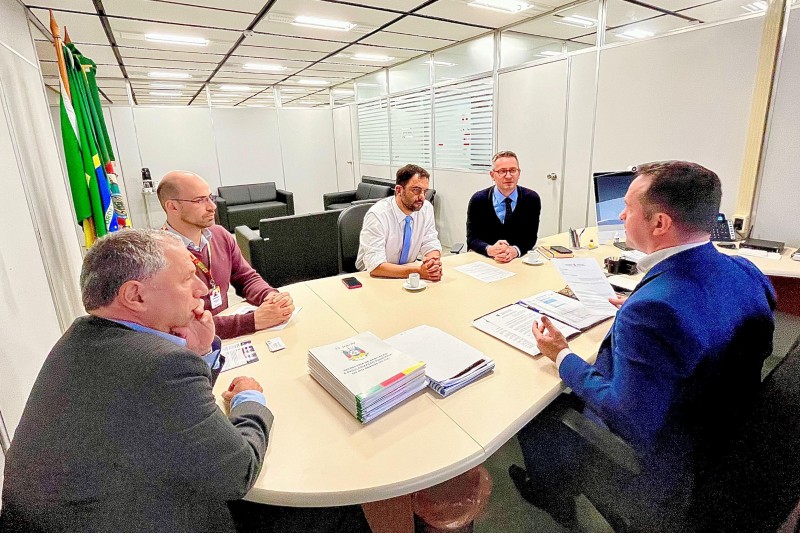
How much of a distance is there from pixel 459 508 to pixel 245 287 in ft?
4.50

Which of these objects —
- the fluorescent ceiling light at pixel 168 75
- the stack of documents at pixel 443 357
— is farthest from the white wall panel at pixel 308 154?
the stack of documents at pixel 443 357

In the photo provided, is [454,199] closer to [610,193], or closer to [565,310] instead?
[610,193]

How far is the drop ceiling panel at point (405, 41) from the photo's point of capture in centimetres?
429

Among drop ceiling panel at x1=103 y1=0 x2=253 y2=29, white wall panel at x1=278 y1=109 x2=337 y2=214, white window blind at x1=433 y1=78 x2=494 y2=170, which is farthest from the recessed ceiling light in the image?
white window blind at x1=433 y1=78 x2=494 y2=170

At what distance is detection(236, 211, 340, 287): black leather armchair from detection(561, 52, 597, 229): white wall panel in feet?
7.58

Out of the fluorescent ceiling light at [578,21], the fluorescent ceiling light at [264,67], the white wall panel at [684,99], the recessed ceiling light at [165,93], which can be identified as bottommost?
the white wall panel at [684,99]

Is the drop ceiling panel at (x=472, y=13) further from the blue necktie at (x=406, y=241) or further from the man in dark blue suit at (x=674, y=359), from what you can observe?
the man in dark blue suit at (x=674, y=359)

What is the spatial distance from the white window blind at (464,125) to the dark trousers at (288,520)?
435 cm

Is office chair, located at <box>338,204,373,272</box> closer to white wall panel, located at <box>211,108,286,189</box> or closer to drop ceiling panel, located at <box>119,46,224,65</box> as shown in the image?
drop ceiling panel, located at <box>119,46,224,65</box>

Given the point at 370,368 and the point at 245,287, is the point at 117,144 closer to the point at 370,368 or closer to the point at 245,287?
the point at 245,287

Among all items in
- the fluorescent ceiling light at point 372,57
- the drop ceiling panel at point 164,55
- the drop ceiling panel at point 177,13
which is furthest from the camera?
the fluorescent ceiling light at point 372,57

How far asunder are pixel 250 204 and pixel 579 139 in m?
5.46

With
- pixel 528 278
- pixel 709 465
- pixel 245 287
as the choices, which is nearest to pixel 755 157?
pixel 528 278

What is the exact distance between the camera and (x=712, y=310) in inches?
37.9
